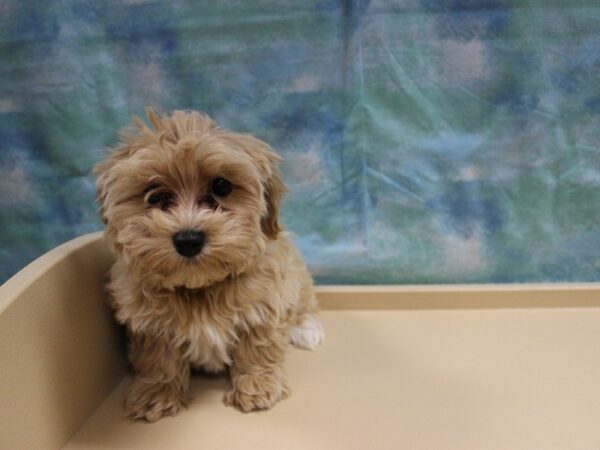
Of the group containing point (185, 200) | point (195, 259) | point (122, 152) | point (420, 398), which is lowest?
point (420, 398)

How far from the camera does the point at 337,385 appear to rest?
153 cm

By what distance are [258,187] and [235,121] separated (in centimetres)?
60

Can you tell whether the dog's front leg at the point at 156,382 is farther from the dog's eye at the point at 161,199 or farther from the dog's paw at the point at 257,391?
the dog's eye at the point at 161,199

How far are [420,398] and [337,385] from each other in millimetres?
226

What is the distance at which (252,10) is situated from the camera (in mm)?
1774

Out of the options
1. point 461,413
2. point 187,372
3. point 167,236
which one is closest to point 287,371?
point 187,372

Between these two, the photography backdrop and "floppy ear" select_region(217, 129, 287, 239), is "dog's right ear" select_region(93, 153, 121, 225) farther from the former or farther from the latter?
the photography backdrop

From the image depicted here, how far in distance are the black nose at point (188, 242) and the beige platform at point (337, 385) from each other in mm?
333

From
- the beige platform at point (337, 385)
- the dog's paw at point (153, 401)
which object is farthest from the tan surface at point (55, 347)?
the dog's paw at point (153, 401)

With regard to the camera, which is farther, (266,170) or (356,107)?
(356,107)

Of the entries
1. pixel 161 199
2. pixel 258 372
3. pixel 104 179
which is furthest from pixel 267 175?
pixel 258 372

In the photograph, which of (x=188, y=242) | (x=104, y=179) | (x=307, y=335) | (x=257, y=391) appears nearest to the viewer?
(x=188, y=242)

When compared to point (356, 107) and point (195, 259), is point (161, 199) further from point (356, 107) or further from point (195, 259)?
point (356, 107)

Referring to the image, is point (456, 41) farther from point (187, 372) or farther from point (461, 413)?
point (187, 372)
